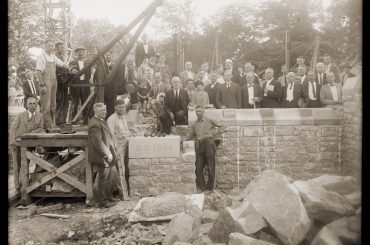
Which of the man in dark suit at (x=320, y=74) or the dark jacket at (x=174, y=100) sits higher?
the man in dark suit at (x=320, y=74)

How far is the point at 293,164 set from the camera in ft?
25.1

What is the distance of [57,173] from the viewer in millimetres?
6887

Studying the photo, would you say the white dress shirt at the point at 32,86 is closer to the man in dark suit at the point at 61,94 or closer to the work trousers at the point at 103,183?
the man in dark suit at the point at 61,94

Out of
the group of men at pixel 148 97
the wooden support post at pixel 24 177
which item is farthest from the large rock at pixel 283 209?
the wooden support post at pixel 24 177

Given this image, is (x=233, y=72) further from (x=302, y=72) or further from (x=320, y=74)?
(x=320, y=74)

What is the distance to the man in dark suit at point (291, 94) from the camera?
7.95 m

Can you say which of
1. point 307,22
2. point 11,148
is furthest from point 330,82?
point 11,148

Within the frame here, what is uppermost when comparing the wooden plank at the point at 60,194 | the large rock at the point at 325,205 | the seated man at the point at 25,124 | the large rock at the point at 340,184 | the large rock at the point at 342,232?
the seated man at the point at 25,124

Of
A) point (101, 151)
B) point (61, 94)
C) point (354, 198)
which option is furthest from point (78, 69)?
point (354, 198)

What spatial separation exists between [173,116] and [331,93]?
10.8 ft

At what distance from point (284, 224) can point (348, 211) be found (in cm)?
74

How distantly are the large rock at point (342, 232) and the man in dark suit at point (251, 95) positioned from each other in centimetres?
431

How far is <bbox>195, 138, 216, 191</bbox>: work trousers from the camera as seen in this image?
25.0ft

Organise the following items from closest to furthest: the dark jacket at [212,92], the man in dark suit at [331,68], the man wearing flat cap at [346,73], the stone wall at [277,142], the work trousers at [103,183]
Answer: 1. the man wearing flat cap at [346,73]
2. the work trousers at [103,183]
3. the man in dark suit at [331,68]
4. the stone wall at [277,142]
5. the dark jacket at [212,92]
